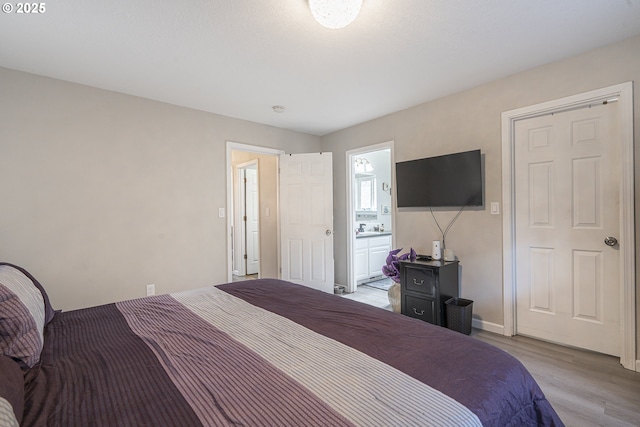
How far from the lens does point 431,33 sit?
6.77ft

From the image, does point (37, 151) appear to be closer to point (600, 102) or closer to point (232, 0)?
point (232, 0)

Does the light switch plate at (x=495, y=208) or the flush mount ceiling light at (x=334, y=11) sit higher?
the flush mount ceiling light at (x=334, y=11)

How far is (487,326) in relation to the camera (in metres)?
2.94

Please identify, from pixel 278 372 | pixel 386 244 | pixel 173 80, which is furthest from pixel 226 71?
pixel 386 244

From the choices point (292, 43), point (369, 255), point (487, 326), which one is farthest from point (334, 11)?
Result: point (369, 255)

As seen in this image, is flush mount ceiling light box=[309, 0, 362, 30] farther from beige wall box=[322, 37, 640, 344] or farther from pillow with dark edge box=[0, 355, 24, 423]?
pillow with dark edge box=[0, 355, 24, 423]

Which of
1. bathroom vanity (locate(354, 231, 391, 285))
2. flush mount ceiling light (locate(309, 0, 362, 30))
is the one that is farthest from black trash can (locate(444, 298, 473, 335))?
flush mount ceiling light (locate(309, 0, 362, 30))

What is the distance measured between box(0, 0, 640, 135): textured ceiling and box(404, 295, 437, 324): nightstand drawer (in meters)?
2.19

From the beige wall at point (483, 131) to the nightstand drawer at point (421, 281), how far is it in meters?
0.51

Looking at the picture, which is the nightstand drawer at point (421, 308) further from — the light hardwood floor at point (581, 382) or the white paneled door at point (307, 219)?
the white paneled door at point (307, 219)

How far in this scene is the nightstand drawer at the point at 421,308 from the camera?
2.86m

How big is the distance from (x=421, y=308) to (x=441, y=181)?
54.2 inches

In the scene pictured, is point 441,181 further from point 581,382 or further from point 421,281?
point 581,382

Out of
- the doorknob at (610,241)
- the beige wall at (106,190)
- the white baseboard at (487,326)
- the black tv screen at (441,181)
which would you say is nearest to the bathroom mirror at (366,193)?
the black tv screen at (441,181)
